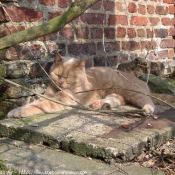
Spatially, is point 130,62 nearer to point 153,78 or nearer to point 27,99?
point 153,78

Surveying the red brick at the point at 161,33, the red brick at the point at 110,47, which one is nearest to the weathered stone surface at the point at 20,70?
the red brick at the point at 110,47

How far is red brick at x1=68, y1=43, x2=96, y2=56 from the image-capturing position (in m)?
3.58

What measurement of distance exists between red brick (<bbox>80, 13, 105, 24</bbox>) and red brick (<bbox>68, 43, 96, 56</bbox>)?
26 cm

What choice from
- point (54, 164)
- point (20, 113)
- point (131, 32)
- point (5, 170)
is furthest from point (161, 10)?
point (5, 170)

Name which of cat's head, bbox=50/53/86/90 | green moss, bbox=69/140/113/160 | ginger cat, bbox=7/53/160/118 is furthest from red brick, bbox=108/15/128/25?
green moss, bbox=69/140/113/160

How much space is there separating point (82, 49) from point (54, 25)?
86.4 inches

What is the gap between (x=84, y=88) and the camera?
326 centimetres

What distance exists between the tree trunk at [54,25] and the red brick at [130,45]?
278 centimetres

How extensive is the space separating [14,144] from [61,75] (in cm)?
104

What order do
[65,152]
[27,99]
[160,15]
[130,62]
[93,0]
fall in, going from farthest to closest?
[160,15]
[130,62]
[27,99]
[65,152]
[93,0]

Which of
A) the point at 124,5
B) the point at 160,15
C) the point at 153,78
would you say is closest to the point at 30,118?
the point at 153,78

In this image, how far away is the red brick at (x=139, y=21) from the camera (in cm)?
434

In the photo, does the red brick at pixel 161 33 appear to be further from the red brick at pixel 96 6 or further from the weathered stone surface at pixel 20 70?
the weathered stone surface at pixel 20 70

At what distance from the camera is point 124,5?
417 cm
